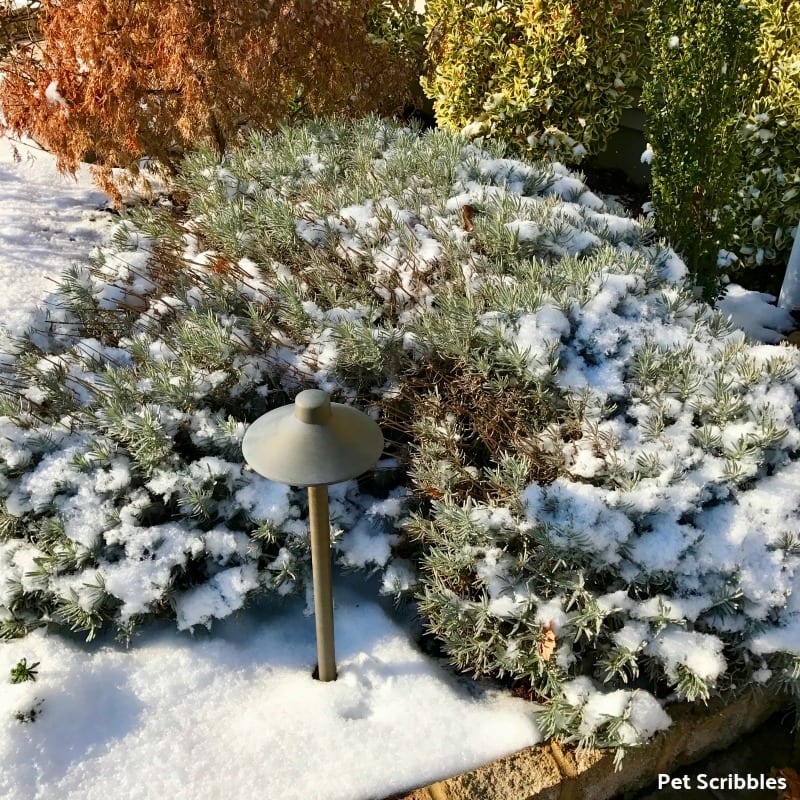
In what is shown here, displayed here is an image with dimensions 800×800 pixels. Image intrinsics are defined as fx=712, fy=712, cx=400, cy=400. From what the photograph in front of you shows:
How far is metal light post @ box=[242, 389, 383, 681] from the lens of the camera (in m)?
1.56

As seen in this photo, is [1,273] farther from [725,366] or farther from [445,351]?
[725,366]

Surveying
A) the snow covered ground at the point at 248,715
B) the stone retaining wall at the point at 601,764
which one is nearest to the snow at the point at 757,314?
the stone retaining wall at the point at 601,764

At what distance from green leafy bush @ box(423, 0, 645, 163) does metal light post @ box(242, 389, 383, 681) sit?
135 inches

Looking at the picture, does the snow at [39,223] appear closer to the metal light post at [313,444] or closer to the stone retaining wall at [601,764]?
the metal light post at [313,444]

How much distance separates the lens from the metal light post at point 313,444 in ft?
5.12

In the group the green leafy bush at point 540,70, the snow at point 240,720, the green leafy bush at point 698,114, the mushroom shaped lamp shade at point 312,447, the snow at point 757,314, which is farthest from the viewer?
the green leafy bush at point 540,70

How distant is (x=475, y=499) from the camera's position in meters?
2.32

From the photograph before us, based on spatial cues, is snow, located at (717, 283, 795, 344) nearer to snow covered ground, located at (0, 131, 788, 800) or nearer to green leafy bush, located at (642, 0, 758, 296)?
green leafy bush, located at (642, 0, 758, 296)

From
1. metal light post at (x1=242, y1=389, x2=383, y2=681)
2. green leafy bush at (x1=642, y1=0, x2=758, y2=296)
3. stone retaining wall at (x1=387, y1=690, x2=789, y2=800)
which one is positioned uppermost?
green leafy bush at (x1=642, y1=0, x2=758, y2=296)

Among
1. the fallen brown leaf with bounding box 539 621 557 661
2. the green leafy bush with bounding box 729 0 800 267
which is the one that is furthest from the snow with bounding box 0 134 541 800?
the green leafy bush with bounding box 729 0 800 267

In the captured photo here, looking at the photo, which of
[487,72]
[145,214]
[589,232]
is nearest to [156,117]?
[145,214]

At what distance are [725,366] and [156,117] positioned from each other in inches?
133

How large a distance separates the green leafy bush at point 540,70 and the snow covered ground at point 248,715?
3477 millimetres

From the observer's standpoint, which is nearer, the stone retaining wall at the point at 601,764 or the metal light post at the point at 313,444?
the metal light post at the point at 313,444
